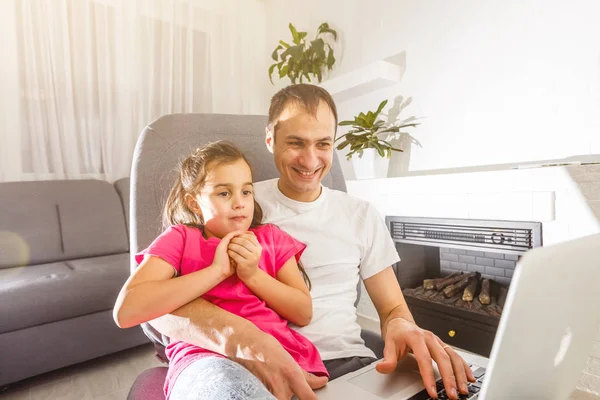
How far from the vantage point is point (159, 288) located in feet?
2.36

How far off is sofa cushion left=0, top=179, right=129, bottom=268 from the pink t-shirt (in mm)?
1939

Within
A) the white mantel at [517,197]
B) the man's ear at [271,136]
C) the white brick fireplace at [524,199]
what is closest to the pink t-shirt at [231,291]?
the man's ear at [271,136]

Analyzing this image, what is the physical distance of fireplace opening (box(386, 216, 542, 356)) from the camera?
184cm

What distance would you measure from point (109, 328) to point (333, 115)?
5.72ft

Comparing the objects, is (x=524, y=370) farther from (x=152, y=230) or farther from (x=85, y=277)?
(x=85, y=277)

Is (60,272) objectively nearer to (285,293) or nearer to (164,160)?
(164,160)

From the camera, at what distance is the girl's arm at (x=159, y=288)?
27.8 inches

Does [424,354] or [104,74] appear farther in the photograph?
[104,74]

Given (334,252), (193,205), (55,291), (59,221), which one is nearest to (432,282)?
(334,252)

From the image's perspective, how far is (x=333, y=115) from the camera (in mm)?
987

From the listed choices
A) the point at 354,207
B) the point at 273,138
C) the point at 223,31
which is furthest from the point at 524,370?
the point at 223,31

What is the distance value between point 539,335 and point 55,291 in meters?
2.03

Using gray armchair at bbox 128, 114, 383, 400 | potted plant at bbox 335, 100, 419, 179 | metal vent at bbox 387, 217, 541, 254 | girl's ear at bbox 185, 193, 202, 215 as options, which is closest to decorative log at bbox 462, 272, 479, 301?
metal vent at bbox 387, 217, 541, 254

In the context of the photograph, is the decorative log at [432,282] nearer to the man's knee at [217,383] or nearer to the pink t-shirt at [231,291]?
the pink t-shirt at [231,291]
